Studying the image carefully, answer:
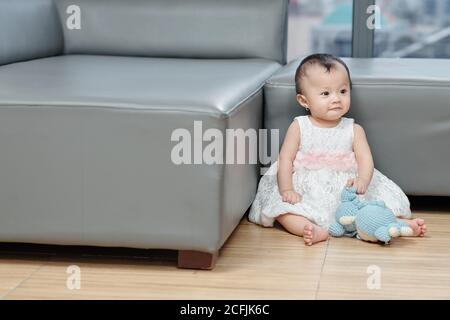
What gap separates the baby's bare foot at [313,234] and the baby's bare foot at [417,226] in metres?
0.21

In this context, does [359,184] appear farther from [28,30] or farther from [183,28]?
[28,30]

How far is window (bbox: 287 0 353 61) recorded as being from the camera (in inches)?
151

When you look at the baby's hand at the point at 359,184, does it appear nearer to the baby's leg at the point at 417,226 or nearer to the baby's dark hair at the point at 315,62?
the baby's leg at the point at 417,226

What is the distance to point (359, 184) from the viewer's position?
7.64 feet

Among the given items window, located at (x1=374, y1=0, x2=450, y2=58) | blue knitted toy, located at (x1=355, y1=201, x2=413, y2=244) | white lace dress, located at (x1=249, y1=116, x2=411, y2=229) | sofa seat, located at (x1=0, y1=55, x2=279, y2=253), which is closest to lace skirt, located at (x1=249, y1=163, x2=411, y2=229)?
white lace dress, located at (x1=249, y1=116, x2=411, y2=229)

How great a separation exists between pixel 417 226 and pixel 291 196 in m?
0.32

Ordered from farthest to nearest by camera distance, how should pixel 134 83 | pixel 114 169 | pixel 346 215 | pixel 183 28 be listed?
1. pixel 183 28
2. pixel 346 215
3. pixel 134 83
4. pixel 114 169

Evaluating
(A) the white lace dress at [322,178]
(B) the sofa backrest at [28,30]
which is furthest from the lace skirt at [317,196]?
(B) the sofa backrest at [28,30]

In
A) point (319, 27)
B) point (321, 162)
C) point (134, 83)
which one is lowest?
point (321, 162)

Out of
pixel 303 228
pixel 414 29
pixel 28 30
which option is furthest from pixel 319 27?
pixel 303 228

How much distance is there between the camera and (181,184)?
76.2 inches

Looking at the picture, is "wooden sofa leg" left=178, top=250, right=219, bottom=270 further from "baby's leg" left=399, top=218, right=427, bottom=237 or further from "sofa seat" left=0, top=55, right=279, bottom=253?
"baby's leg" left=399, top=218, right=427, bottom=237

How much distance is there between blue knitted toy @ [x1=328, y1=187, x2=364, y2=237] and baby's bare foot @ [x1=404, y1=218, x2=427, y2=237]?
13 cm

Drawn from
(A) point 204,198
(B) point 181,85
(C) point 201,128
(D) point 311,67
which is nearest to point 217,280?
(A) point 204,198
